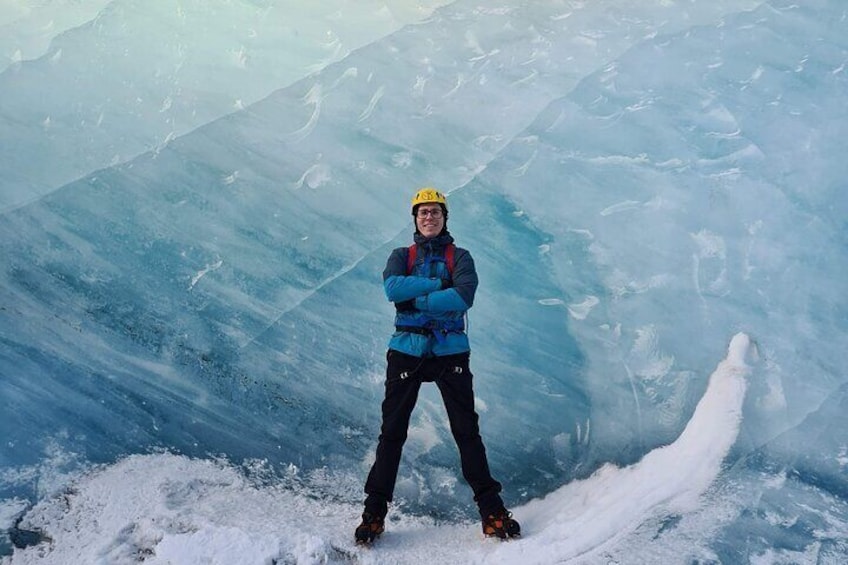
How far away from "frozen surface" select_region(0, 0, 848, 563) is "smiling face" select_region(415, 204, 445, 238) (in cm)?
78

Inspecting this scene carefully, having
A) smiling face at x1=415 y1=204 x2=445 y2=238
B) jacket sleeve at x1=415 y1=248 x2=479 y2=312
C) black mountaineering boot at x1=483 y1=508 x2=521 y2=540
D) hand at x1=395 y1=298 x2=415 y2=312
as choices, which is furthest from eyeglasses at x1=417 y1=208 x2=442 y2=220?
black mountaineering boot at x1=483 y1=508 x2=521 y2=540

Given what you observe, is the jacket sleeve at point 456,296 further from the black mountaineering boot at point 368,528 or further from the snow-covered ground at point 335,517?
the snow-covered ground at point 335,517

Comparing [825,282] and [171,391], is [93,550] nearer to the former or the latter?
[171,391]

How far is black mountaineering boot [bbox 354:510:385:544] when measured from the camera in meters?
2.59

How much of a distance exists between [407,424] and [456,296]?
21.7 inches

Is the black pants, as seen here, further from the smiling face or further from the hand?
the smiling face

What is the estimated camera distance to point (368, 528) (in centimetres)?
259

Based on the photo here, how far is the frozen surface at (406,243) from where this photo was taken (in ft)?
9.45

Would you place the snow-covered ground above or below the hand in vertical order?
below

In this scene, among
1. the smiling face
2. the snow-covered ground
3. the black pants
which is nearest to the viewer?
the snow-covered ground

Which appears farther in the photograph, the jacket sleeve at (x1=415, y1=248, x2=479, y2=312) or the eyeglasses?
the eyeglasses

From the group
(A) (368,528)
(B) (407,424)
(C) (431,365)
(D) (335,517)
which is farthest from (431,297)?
(D) (335,517)

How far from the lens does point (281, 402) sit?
131 inches

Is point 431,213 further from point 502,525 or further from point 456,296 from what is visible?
point 502,525
